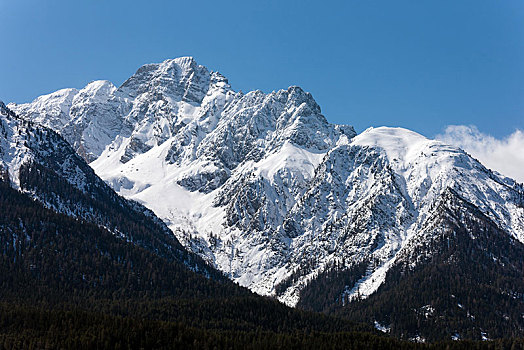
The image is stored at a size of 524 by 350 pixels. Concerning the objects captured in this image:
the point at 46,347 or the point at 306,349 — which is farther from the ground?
the point at 306,349

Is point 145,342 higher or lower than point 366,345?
lower

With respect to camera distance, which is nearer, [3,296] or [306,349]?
[306,349]

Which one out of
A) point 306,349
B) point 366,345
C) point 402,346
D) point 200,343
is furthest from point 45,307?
point 402,346

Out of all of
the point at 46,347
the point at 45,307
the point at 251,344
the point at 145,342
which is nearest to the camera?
the point at 46,347

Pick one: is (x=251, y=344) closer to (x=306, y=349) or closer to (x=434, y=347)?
(x=306, y=349)

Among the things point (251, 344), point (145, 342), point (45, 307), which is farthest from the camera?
point (45, 307)

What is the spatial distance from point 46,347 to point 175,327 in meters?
42.8

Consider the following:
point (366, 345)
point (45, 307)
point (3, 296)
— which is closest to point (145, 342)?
point (45, 307)

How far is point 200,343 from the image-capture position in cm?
17475

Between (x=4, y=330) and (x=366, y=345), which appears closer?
(x=4, y=330)

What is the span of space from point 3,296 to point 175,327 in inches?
2382

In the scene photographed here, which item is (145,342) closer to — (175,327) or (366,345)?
(175,327)

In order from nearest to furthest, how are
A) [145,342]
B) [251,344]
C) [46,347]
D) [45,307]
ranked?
[46,347] → [145,342] → [251,344] → [45,307]

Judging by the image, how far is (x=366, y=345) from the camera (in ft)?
643
